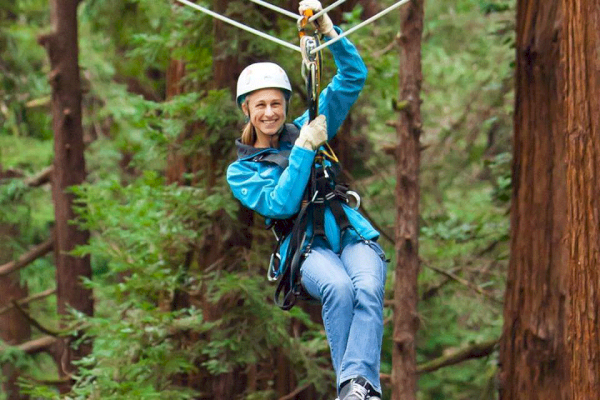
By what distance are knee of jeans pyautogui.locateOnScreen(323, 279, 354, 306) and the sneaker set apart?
388 mm

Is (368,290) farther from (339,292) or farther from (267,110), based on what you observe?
(267,110)

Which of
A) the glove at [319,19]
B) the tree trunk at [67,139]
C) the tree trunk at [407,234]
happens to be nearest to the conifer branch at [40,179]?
the tree trunk at [67,139]

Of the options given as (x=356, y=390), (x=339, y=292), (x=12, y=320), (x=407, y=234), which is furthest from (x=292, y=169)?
(x=12, y=320)

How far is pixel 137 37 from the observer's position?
9.60 m

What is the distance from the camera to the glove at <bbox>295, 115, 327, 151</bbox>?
512cm

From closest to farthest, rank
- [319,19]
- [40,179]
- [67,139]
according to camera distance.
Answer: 1. [319,19]
2. [67,139]
3. [40,179]

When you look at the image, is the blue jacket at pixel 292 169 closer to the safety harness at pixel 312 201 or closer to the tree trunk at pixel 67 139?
the safety harness at pixel 312 201

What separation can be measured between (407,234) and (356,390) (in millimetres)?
4118

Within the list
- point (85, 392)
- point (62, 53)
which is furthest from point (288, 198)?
point (62, 53)

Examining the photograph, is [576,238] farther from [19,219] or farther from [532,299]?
[19,219]

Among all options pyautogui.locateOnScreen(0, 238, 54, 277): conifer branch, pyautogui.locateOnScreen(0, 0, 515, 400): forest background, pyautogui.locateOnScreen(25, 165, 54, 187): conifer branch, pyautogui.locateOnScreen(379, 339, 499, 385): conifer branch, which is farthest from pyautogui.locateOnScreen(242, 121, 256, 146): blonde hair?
pyautogui.locateOnScreen(25, 165, 54, 187): conifer branch

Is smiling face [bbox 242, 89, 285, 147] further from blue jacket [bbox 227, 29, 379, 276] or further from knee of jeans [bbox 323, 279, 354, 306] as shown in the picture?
knee of jeans [bbox 323, 279, 354, 306]

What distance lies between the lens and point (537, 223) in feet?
29.3

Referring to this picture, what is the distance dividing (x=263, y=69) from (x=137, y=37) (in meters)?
4.44
